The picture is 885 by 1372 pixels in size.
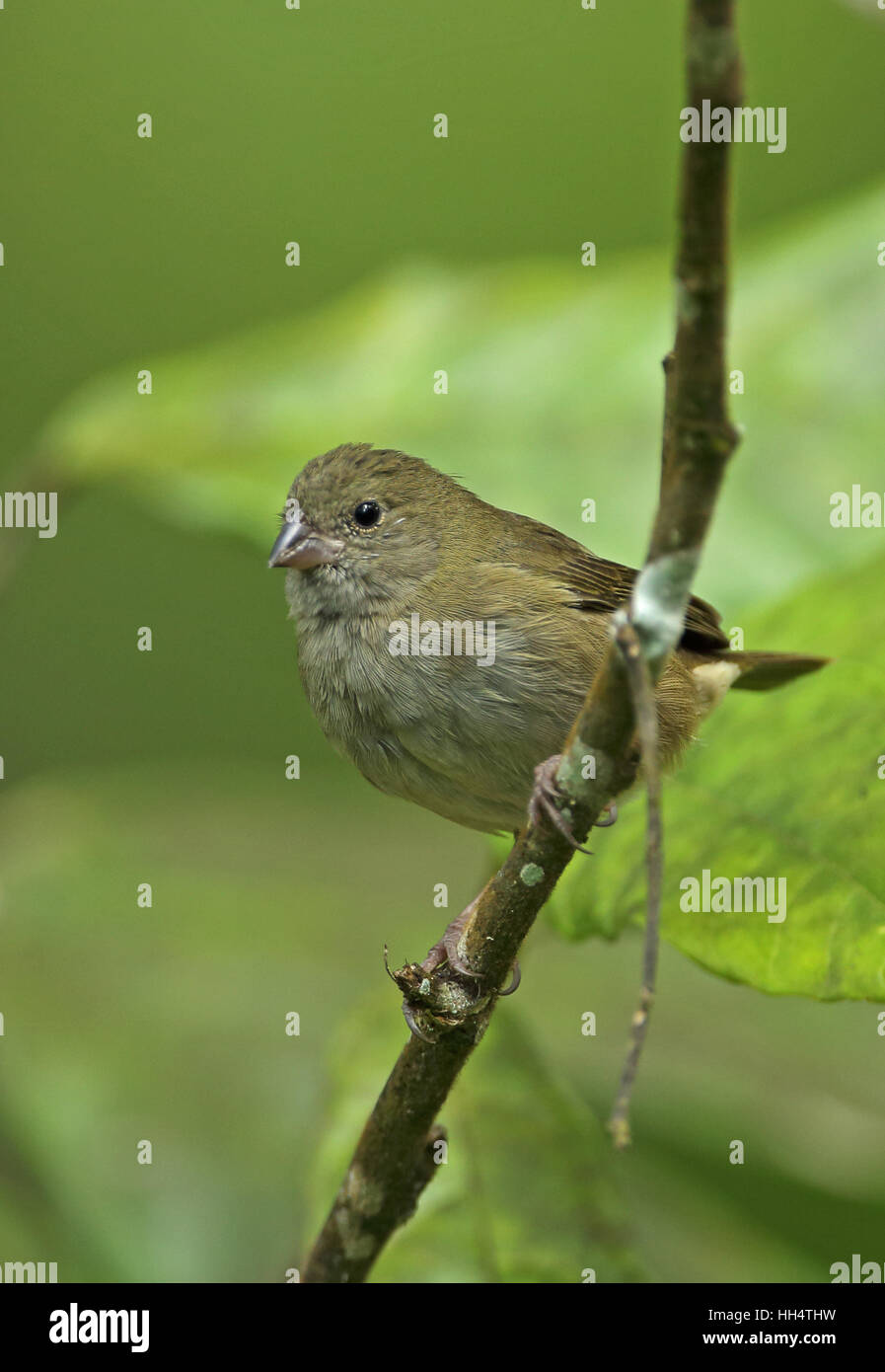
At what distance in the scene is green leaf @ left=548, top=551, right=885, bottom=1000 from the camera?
6.76 ft

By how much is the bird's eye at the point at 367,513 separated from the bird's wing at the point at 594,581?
31 centimetres

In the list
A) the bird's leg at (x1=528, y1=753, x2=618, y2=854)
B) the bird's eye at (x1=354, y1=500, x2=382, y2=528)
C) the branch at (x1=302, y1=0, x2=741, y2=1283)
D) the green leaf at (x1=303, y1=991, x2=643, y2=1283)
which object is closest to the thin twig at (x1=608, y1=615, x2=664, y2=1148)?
the branch at (x1=302, y1=0, x2=741, y2=1283)

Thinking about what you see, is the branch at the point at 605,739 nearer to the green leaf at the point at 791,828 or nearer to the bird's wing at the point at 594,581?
the green leaf at the point at 791,828

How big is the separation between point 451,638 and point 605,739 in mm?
1168

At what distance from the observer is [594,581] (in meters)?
3.00

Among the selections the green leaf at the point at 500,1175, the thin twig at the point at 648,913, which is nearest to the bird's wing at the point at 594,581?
the green leaf at the point at 500,1175

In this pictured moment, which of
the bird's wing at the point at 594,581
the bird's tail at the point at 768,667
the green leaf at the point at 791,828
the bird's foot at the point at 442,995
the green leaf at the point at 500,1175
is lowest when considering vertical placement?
the green leaf at the point at 500,1175

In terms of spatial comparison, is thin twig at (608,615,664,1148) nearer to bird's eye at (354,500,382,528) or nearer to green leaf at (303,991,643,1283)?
green leaf at (303,991,643,1283)

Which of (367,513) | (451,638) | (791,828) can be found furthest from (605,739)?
(367,513)

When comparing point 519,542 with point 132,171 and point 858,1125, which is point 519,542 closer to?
point 858,1125

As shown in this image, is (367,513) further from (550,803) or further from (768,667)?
(550,803)

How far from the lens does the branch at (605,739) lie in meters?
1.19

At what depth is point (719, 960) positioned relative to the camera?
2.12 meters
